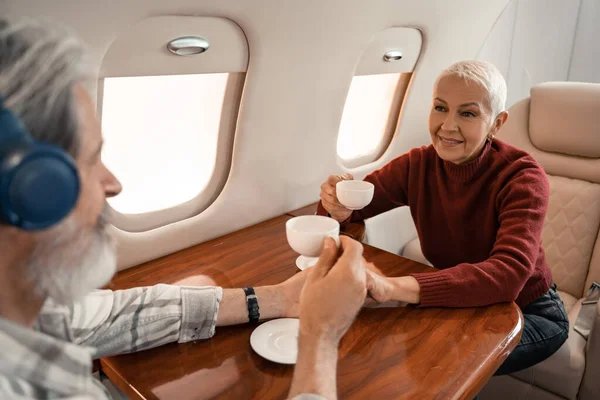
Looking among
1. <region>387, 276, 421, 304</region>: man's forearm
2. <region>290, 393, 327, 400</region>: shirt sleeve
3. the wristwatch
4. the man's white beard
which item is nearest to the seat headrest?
<region>387, 276, 421, 304</region>: man's forearm

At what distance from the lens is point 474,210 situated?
1.53 m

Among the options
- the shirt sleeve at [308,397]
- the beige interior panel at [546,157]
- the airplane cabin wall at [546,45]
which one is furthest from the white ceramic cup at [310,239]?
the airplane cabin wall at [546,45]

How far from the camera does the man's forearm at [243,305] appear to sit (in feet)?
3.65

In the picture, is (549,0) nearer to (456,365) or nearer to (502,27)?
(502,27)

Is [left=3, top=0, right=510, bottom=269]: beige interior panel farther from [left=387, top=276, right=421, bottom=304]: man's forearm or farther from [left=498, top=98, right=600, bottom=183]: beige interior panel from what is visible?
[left=387, top=276, right=421, bottom=304]: man's forearm

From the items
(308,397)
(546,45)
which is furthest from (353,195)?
(546,45)

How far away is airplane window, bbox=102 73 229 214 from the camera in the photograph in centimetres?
146

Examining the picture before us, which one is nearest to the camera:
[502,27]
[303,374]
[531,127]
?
[303,374]

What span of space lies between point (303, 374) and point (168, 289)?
1.40 feet

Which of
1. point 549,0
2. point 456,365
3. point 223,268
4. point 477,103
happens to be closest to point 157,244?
point 223,268

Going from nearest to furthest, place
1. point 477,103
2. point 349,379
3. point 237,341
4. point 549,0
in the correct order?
point 349,379, point 237,341, point 477,103, point 549,0

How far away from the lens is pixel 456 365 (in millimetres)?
993

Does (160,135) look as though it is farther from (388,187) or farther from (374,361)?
(374,361)

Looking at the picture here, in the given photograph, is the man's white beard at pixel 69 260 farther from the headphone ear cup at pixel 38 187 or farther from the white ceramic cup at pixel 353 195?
the white ceramic cup at pixel 353 195
